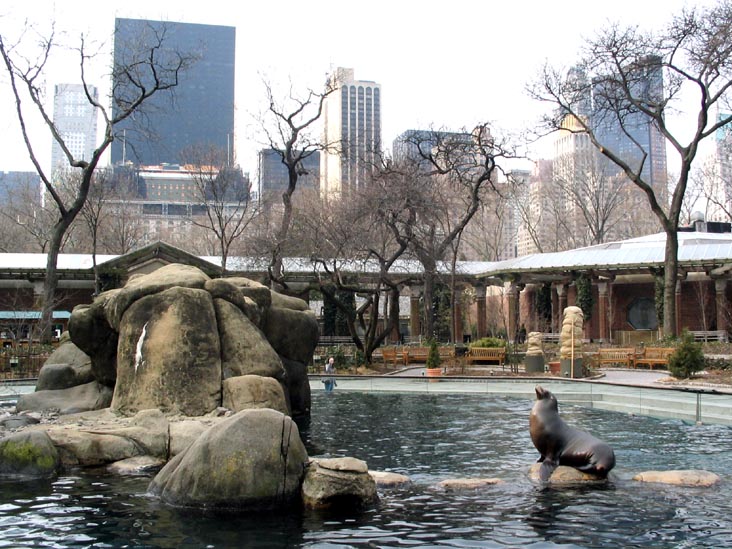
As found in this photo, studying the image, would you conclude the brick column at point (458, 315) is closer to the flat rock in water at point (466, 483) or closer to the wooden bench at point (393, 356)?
the wooden bench at point (393, 356)

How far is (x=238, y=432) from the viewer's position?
8984 mm

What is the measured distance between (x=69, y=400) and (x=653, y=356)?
22.6 metres

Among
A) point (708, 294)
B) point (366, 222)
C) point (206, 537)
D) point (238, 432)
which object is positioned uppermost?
point (366, 222)

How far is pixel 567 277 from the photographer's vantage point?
4347 cm

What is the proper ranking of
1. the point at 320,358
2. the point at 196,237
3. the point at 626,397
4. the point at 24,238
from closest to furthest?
the point at 626,397 < the point at 320,358 < the point at 24,238 < the point at 196,237

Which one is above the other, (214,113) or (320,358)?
(214,113)

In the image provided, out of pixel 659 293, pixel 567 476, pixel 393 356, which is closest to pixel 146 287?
pixel 567 476

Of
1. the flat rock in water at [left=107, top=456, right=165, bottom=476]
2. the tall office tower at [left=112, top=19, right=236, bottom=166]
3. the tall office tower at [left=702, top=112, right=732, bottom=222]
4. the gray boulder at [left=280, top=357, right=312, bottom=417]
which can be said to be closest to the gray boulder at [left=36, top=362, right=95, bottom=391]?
the gray boulder at [left=280, top=357, right=312, bottom=417]

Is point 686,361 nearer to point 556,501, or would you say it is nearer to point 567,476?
point 567,476

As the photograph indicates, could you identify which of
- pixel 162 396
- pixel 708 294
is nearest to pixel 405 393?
pixel 162 396

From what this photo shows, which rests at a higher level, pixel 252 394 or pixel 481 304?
pixel 481 304

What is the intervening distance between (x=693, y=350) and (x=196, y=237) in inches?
2348

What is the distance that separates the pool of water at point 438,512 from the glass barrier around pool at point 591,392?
3.25 m

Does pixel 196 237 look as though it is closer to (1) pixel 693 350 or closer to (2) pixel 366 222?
(2) pixel 366 222
